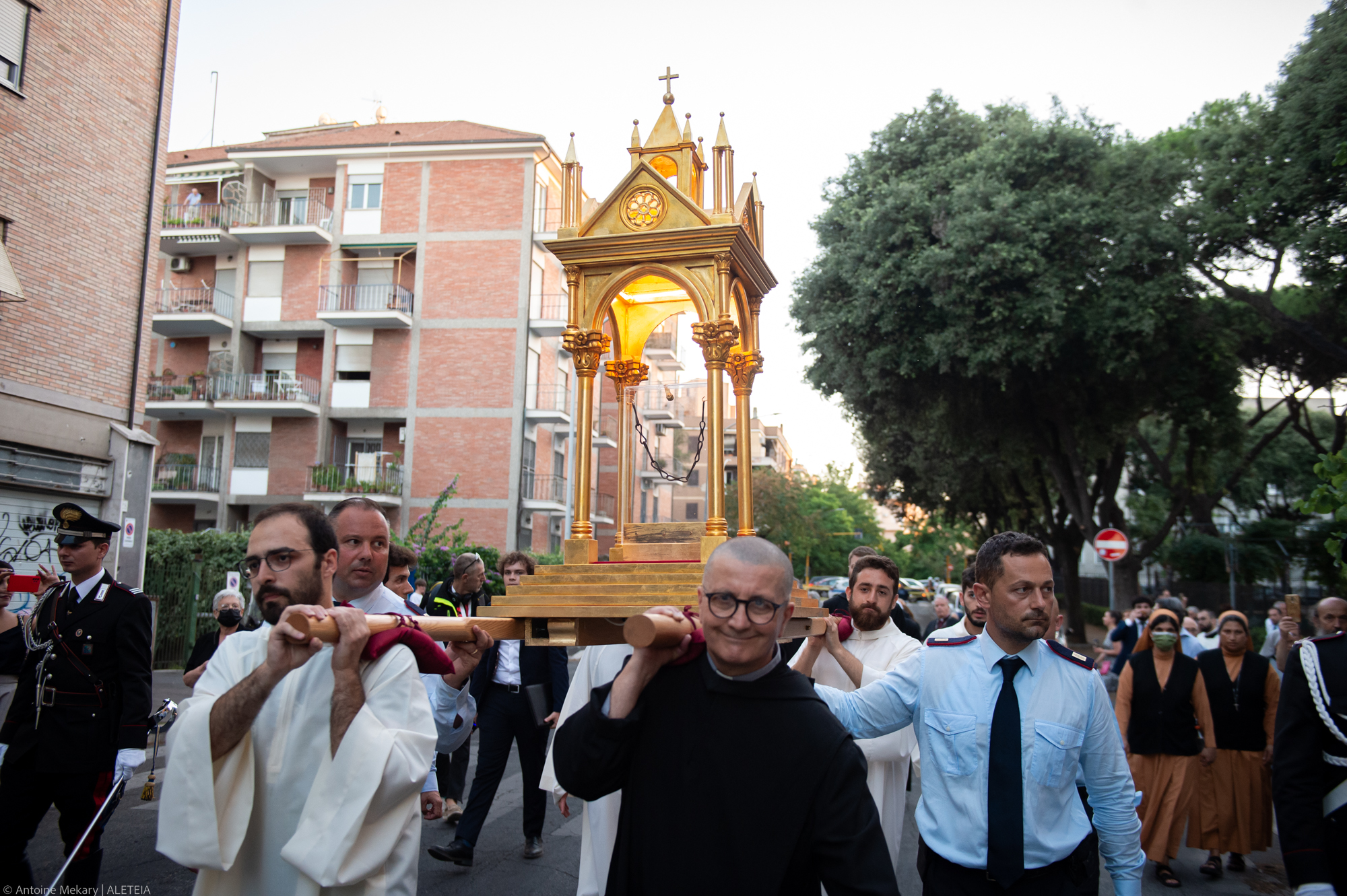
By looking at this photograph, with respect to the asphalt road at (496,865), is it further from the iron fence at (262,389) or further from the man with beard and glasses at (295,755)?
the iron fence at (262,389)

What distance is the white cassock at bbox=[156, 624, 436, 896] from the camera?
2557 mm

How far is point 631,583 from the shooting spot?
446 centimetres

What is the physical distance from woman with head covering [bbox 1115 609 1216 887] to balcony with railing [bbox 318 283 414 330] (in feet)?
85.4

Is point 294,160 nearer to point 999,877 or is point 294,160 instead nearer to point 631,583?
point 631,583

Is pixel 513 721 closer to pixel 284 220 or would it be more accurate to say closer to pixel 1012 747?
pixel 1012 747

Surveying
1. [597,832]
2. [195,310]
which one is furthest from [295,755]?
[195,310]

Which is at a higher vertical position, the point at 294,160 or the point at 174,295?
the point at 294,160

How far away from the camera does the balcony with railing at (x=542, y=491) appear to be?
2988 cm

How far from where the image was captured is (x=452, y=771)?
26.5 ft

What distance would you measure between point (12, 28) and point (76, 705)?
512 inches

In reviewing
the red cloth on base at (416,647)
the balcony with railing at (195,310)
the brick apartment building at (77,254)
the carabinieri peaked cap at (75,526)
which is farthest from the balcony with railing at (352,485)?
the red cloth on base at (416,647)

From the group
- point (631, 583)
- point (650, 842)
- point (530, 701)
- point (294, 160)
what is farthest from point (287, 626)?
point (294, 160)

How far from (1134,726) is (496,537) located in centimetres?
2358

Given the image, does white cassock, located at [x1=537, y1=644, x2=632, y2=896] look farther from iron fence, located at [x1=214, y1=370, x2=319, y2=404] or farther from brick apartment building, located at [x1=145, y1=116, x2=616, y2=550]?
iron fence, located at [x1=214, y1=370, x2=319, y2=404]
